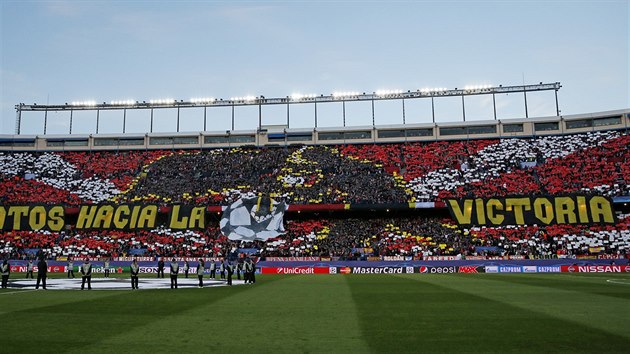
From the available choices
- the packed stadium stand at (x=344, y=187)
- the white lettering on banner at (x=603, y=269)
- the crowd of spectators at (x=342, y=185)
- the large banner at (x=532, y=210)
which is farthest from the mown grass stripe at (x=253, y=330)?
the large banner at (x=532, y=210)

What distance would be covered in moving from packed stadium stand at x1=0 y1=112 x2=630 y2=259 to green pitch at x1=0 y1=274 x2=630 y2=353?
29.3 meters

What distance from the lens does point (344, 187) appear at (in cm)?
5922

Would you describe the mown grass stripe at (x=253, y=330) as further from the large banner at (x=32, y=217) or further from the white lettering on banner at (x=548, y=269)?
the large banner at (x=32, y=217)

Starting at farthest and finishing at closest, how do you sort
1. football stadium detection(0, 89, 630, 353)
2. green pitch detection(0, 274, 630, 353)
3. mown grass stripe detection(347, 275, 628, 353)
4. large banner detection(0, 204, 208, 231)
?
large banner detection(0, 204, 208, 231)
football stadium detection(0, 89, 630, 353)
green pitch detection(0, 274, 630, 353)
mown grass stripe detection(347, 275, 628, 353)

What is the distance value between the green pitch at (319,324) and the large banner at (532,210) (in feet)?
110

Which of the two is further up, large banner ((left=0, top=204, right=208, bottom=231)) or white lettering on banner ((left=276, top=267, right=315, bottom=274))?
large banner ((left=0, top=204, right=208, bottom=231))

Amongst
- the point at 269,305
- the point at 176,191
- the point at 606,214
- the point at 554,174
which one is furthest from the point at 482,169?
the point at 269,305

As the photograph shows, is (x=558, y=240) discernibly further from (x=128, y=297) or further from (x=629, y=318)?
(x=128, y=297)

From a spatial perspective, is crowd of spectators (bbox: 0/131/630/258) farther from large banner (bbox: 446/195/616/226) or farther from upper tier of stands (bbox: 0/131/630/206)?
→ large banner (bbox: 446/195/616/226)

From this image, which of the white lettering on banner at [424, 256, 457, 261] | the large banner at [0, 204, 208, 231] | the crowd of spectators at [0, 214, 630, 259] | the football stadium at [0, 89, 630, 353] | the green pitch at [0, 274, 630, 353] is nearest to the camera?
the green pitch at [0, 274, 630, 353]

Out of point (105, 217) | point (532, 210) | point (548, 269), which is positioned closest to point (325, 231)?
point (532, 210)

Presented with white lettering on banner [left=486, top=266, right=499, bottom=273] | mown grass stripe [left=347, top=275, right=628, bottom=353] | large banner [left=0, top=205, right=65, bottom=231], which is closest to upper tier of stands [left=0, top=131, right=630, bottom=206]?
large banner [left=0, top=205, right=65, bottom=231]

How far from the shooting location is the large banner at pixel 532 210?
5069 cm

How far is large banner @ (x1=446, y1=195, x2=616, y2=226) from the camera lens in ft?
166
